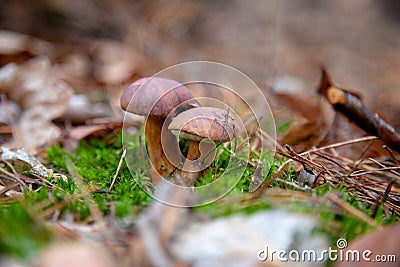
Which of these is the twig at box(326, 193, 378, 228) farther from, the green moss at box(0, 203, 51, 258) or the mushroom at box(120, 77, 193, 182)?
the green moss at box(0, 203, 51, 258)

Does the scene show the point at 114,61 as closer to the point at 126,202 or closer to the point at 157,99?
the point at 157,99


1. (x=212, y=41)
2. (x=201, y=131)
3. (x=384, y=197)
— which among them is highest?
(x=201, y=131)

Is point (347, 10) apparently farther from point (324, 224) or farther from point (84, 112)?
point (324, 224)

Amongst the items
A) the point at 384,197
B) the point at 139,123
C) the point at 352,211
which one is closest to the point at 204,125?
the point at 352,211

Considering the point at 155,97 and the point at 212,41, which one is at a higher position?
the point at 155,97

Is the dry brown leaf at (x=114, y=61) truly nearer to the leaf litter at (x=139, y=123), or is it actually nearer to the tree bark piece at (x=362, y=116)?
the leaf litter at (x=139, y=123)

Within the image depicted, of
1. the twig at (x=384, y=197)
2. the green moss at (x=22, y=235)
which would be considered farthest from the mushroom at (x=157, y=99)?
the twig at (x=384, y=197)

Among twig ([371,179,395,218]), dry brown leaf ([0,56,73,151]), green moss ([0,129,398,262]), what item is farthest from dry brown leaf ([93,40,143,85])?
Result: twig ([371,179,395,218])
